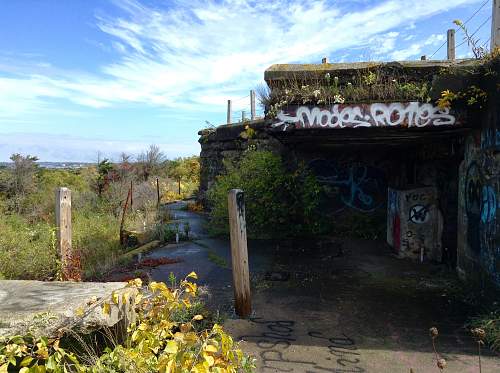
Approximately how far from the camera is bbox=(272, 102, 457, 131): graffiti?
6027mm

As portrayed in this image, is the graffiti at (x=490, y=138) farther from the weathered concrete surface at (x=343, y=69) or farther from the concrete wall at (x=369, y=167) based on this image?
the weathered concrete surface at (x=343, y=69)

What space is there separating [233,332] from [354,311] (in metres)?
1.76

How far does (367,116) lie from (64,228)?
16.6ft

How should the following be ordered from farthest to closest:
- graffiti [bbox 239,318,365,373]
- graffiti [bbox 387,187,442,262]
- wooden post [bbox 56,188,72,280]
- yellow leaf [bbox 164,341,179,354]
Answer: graffiti [bbox 387,187,442,262], wooden post [bbox 56,188,72,280], graffiti [bbox 239,318,365,373], yellow leaf [bbox 164,341,179,354]

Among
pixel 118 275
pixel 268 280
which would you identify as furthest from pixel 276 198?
pixel 118 275

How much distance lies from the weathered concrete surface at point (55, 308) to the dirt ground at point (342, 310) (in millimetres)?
1679

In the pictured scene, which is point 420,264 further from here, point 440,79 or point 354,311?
point 440,79

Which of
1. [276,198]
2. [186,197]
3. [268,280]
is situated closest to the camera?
[268,280]

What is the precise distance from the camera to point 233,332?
484 cm

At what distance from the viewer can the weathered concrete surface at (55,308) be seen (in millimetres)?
2942

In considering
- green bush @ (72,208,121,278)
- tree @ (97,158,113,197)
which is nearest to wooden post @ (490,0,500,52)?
green bush @ (72,208,121,278)

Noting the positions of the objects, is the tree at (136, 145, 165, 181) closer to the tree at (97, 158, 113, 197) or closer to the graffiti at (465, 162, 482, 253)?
the tree at (97, 158, 113, 197)

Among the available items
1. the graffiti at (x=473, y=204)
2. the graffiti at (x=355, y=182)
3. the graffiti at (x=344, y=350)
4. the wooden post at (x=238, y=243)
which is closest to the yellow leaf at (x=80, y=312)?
the wooden post at (x=238, y=243)

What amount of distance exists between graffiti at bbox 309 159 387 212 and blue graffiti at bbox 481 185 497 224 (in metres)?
4.90
